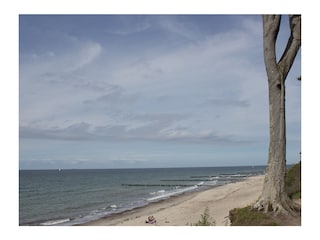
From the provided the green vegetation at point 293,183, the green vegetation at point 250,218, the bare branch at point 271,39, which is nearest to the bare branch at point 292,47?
the bare branch at point 271,39

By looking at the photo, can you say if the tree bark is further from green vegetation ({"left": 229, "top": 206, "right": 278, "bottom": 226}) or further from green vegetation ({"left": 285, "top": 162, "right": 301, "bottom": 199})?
green vegetation ({"left": 285, "top": 162, "right": 301, "bottom": 199})

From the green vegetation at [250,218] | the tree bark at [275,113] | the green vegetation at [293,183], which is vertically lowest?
the green vegetation at [250,218]

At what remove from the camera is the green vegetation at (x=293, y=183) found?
293 inches

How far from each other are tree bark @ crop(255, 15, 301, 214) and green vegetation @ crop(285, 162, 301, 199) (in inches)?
21.2

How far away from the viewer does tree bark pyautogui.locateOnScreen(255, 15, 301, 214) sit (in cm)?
694

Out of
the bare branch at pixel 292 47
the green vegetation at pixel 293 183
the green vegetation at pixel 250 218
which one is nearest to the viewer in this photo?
Answer: the green vegetation at pixel 250 218

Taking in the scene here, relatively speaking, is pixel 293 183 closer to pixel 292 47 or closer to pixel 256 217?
pixel 256 217

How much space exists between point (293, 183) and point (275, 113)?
1.86 m

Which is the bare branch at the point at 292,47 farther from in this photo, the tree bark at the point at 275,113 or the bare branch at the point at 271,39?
the bare branch at the point at 271,39

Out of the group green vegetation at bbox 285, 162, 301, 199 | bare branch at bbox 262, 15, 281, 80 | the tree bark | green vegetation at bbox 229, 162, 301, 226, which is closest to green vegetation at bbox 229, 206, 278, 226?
green vegetation at bbox 229, 162, 301, 226

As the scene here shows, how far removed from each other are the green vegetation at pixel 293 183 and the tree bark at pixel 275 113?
21.2 inches

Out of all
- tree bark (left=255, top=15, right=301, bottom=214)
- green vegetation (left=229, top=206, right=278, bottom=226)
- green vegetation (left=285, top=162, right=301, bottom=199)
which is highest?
tree bark (left=255, top=15, right=301, bottom=214)
